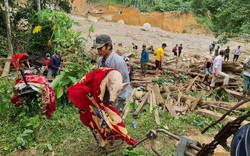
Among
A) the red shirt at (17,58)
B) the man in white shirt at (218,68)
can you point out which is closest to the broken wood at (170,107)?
the man in white shirt at (218,68)

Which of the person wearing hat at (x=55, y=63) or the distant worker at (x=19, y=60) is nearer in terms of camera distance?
the distant worker at (x=19, y=60)

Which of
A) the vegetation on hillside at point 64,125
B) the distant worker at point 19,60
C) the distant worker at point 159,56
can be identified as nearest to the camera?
the vegetation on hillside at point 64,125

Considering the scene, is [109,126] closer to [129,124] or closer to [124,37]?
[129,124]

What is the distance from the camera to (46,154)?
159 inches

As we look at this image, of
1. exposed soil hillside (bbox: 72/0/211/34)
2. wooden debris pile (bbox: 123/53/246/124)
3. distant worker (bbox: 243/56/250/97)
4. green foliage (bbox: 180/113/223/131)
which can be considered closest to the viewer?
green foliage (bbox: 180/113/223/131)

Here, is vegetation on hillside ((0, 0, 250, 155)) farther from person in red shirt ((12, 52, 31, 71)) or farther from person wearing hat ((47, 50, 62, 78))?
person wearing hat ((47, 50, 62, 78))

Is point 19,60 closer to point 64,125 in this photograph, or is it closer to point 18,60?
point 18,60

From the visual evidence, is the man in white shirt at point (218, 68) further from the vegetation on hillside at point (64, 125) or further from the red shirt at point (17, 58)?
the red shirt at point (17, 58)

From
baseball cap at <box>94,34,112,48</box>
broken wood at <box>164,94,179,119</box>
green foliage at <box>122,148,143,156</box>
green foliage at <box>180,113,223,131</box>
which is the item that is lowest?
green foliage at <box>180,113,223,131</box>

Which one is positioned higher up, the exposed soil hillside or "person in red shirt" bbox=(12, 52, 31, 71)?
the exposed soil hillside

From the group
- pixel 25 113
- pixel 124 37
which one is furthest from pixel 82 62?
pixel 124 37

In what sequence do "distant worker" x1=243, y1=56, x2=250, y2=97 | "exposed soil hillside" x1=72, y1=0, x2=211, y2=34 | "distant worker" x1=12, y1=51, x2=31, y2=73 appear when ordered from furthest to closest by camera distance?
1. "exposed soil hillside" x1=72, y1=0, x2=211, y2=34
2. "distant worker" x1=243, y1=56, x2=250, y2=97
3. "distant worker" x1=12, y1=51, x2=31, y2=73

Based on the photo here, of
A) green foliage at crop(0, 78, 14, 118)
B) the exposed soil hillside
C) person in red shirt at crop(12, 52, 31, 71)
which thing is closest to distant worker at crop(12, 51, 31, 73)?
person in red shirt at crop(12, 52, 31, 71)

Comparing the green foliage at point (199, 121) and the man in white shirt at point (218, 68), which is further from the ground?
the man in white shirt at point (218, 68)
